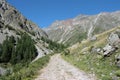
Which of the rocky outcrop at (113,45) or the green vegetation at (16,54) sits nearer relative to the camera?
the rocky outcrop at (113,45)

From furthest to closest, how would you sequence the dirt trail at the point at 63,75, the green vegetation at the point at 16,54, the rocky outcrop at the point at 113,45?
1. the green vegetation at the point at 16,54
2. the rocky outcrop at the point at 113,45
3. the dirt trail at the point at 63,75

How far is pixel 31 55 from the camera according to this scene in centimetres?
12419

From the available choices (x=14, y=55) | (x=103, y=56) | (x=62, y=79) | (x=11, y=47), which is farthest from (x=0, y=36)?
(x=62, y=79)

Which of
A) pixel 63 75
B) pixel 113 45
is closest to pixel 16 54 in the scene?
pixel 113 45

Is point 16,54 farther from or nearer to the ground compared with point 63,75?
farther from the ground

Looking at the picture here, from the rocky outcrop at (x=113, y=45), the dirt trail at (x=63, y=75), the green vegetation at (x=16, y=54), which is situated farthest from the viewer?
the green vegetation at (x=16, y=54)

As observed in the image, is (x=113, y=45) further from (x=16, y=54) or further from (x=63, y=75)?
(x=16, y=54)

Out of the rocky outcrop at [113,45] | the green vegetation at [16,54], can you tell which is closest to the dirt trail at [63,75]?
the rocky outcrop at [113,45]

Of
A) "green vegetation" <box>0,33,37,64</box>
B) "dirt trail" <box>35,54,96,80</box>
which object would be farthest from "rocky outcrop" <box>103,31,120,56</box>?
"green vegetation" <box>0,33,37,64</box>

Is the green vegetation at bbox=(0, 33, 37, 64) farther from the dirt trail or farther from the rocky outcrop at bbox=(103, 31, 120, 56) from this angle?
the dirt trail

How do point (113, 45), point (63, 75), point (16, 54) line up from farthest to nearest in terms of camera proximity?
point (16, 54) → point (113, 45) → point (63, 75)

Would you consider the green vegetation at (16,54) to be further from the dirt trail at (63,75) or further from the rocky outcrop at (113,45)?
the dirt trail at (63,75)

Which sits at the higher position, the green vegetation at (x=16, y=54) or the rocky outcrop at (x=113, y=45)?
the green vegetation at (x=16, y=54)

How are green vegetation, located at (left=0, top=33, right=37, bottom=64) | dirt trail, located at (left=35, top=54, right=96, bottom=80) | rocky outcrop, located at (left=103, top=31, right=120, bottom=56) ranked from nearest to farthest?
dirt trail, located at (left=35, top=54, right=96, bottom=80) < rocky outcrop, located at (left=103, top=31, right=120, bottom=56) < green vegetation, located at (left=0, top=33, right=37, bottom=64)
